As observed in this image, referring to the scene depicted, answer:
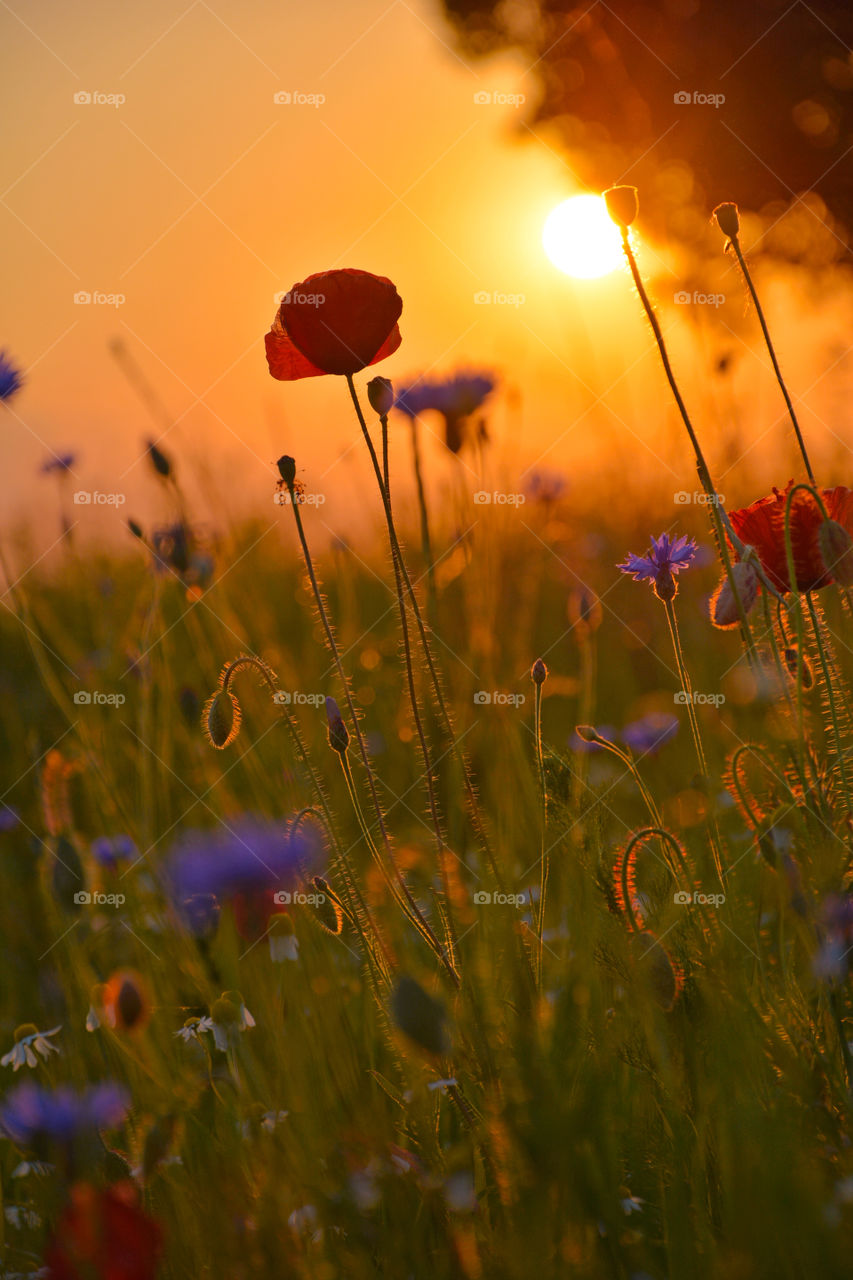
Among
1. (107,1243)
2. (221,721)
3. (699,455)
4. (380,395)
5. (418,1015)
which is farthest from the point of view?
(221,721)

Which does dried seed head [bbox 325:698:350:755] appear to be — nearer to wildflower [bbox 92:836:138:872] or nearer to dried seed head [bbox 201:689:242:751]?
dried seed head [bbox 201:689:242:751]

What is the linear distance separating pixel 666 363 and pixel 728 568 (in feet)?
0.97

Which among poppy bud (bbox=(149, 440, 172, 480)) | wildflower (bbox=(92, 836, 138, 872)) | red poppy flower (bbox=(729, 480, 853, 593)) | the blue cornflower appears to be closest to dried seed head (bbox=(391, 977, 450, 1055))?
red poppy flower (bbox=(729, 480, 853, 593))

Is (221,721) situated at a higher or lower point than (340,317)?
lower

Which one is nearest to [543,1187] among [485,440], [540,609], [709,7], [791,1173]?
[791,1173]

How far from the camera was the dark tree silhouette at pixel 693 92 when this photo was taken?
20.4 feet

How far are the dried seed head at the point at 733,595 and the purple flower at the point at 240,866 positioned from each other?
0.82 metres

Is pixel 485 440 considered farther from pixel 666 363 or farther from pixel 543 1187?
pixel 543 1187

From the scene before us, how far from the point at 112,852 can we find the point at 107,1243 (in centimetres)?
149

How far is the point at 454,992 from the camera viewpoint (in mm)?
1349

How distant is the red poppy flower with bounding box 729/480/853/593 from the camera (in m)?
1.52

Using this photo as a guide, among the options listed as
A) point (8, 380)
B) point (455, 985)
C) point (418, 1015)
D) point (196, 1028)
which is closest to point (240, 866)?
point (196, 1028)

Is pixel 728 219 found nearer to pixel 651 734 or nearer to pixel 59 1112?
pixel 651 734

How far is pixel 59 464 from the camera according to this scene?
277 centimetres
